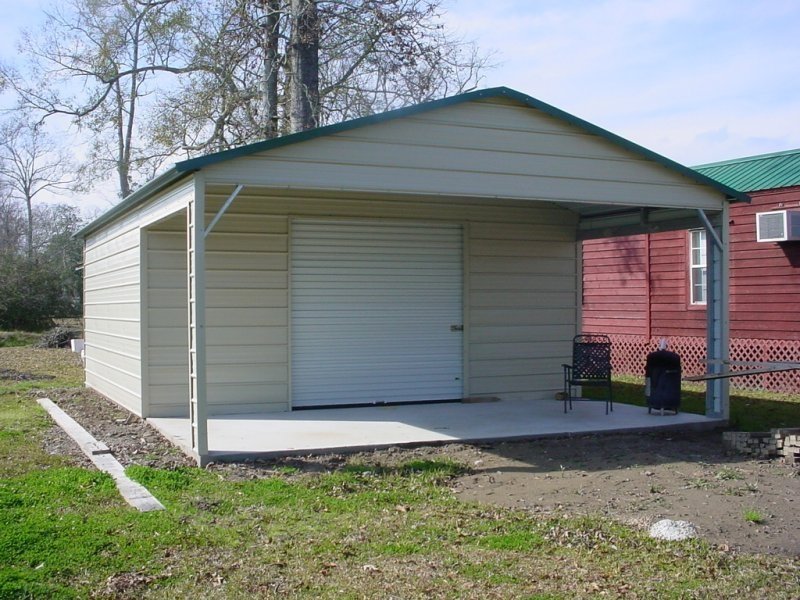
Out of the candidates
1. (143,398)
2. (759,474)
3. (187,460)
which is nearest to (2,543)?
(187,460)

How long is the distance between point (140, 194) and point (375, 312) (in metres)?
3.12

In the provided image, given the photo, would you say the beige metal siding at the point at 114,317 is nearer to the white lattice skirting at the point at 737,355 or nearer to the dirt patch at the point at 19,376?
the dirt patch at the point at 19,376

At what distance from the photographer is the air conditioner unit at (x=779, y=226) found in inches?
507

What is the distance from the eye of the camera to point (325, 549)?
5.02 meters

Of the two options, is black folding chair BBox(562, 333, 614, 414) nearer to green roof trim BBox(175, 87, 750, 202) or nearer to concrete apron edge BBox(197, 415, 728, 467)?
concrete apron edge BBox(197, 415, 728, 467)

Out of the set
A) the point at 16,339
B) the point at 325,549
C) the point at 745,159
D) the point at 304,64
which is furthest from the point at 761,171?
the point at 16,339

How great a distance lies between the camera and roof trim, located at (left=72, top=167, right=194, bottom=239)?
7.71 meters

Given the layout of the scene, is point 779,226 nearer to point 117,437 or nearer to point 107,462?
point 117,437

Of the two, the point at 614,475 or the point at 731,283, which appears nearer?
the point at 614,475

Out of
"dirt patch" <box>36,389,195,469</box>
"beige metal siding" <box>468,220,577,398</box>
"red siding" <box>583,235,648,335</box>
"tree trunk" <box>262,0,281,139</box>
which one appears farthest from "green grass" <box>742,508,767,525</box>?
"tree trunk" <box>262,0,281,139</box>

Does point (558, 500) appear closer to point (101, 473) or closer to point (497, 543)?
point (497, 543)

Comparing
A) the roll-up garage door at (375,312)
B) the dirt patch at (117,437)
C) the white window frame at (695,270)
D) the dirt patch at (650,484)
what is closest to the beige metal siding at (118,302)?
the dirt patch at (117,437)

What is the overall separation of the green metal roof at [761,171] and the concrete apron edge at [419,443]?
5.71 meters

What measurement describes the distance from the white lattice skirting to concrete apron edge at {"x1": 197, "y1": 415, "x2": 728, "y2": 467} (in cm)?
305
